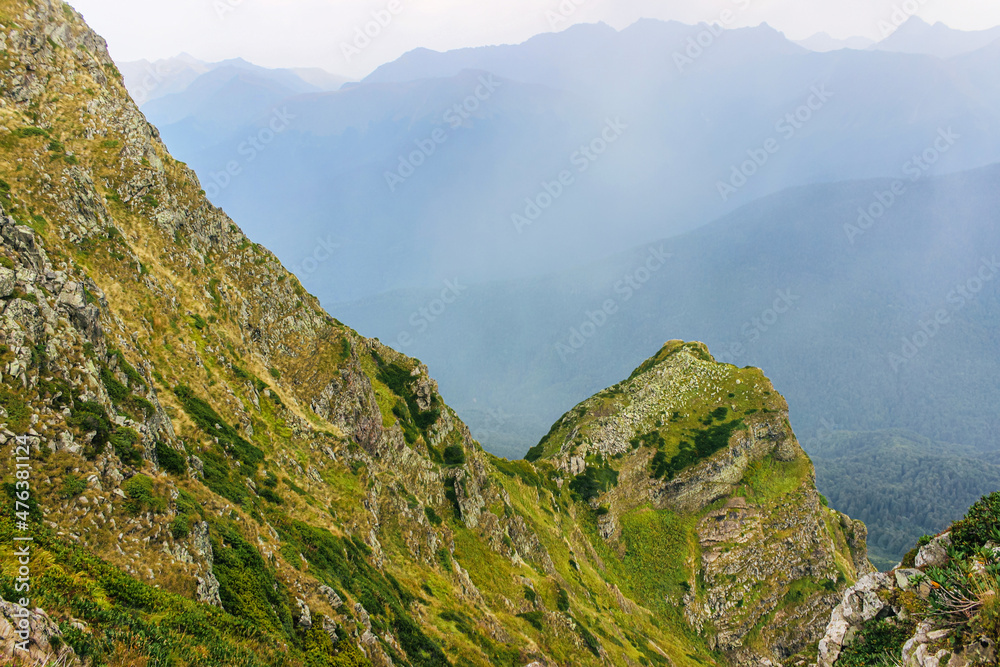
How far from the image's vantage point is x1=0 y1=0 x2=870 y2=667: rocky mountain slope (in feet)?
54.3

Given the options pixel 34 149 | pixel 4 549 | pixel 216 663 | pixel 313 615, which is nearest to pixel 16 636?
pixel 4 549

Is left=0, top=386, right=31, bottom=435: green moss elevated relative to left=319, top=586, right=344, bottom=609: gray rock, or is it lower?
elevated

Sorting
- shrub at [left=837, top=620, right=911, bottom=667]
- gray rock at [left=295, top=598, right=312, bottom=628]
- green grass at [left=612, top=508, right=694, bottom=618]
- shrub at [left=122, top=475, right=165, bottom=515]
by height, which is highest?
shrub at [left=122, top=475, right=165, bottom=515]

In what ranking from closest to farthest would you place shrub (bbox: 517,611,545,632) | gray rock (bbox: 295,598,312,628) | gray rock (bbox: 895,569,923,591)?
gray rock (bbox: 895,569,923,591) < gray rock (bbox: 295,598,312,628) < shrub (bbox: 517,611,545,632)

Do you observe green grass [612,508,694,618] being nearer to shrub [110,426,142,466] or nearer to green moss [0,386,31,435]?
shrub [110,426,142,466]

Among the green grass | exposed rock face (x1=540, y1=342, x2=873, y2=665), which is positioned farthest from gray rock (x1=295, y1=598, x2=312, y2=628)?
exposed rock face (x1=540, y1=342, x2=873, y2=665)

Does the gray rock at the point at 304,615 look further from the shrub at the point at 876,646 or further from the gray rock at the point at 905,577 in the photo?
the gray rock at the point at 905,577

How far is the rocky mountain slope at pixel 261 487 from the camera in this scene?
16.5m

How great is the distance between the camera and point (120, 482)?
18531mm

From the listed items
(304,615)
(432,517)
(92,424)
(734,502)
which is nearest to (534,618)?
(432,517)

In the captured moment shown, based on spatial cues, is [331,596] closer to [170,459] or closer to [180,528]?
[180,528]

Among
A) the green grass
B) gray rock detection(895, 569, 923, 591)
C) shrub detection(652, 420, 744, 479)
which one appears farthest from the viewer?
shrub detection(652, 420, 744, 479)

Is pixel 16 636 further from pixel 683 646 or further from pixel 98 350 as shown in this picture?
pixel 683 646

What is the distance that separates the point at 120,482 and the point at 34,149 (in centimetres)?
2992
